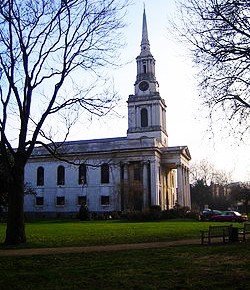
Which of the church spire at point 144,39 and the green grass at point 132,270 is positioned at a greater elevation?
the church spire at point 144,39

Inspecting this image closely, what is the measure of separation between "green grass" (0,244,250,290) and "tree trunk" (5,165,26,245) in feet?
17.8

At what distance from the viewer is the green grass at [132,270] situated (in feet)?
30.8

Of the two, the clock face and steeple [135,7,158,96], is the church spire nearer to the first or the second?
steeple [135,7,158,96]

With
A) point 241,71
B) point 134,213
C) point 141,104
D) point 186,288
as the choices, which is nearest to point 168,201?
point 141,104

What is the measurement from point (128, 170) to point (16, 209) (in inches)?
2098

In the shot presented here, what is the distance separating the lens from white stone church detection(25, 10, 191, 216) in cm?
7075

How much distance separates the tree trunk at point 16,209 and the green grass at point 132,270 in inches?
213

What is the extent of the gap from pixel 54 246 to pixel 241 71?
10.1 metres

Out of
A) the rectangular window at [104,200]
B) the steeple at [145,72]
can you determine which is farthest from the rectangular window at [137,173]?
the steeple at [145,72]

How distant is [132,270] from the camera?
Result: 11203mm

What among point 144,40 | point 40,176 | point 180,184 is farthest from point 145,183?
point 144,40

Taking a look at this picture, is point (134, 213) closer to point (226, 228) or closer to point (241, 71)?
point (226, 228)

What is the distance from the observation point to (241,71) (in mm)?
14977

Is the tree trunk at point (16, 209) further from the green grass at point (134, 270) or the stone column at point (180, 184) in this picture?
the stone column at point (180, 184)
